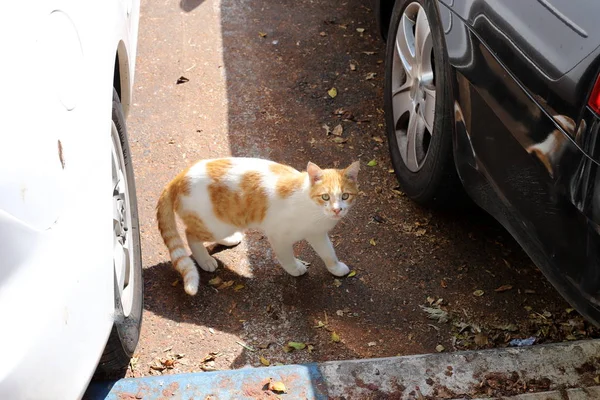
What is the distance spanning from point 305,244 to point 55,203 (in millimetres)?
2234

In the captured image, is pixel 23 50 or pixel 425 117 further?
pixel 425 117

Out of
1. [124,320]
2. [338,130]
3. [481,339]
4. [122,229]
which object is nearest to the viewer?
[124,320]

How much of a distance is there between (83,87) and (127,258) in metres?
0.97

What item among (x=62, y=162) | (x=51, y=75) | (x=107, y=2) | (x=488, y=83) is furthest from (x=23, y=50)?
(x=488, y=83)

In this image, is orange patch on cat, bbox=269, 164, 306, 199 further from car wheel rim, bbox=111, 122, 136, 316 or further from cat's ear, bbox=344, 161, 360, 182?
car wheel rim, bbox=111, 122, 136, 316

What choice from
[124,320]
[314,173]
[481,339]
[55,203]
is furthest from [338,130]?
[55,203]

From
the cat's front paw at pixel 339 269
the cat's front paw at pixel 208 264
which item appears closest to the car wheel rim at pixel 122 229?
the cat's front paw at pixel 208 264

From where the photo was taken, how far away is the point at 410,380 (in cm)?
310

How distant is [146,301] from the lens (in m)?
3.72

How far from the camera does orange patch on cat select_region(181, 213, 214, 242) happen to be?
3705mm

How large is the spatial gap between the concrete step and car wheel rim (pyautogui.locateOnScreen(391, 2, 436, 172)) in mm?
1210

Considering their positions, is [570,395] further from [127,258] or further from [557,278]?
[127,258]

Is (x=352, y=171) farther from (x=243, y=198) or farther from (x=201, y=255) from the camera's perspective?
(x=201, y=255)

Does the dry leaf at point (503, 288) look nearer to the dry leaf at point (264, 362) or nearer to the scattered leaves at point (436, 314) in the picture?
the scattered leaves at point (436, 314)
